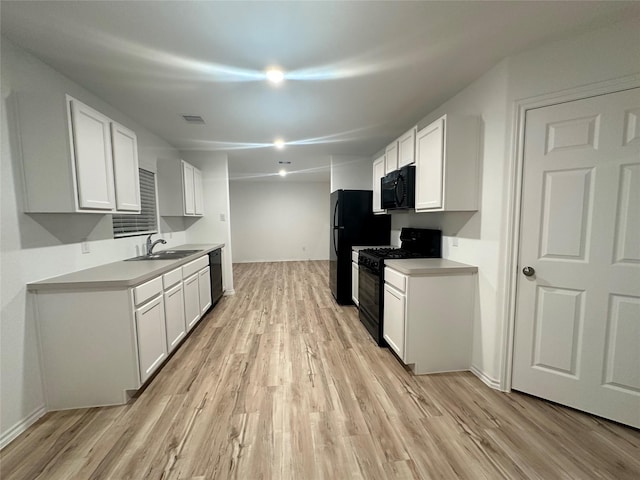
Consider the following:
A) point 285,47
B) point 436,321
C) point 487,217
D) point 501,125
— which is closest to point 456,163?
point 501,125

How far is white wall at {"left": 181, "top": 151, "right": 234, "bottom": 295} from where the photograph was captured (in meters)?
4.43

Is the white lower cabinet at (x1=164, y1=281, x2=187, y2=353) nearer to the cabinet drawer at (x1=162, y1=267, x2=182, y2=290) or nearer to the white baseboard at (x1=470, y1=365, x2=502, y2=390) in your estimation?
the cabinet drawer at (x1=162, y1=267, x2=182, y2=290)

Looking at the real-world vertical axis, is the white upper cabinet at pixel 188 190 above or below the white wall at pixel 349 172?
below

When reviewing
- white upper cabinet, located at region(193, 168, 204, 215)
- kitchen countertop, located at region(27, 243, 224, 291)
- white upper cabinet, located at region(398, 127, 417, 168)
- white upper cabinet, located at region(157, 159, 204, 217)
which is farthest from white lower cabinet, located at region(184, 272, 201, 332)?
white upper cabinet, located at region(398, 127, 417, 168)

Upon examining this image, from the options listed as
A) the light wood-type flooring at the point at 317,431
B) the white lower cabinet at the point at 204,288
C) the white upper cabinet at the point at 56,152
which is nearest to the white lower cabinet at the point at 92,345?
the light wood-type flooring at the point at 317,431

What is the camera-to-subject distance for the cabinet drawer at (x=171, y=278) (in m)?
2.42

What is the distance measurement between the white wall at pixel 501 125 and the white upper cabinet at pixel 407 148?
435 mm

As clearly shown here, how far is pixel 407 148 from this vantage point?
9.21 feet

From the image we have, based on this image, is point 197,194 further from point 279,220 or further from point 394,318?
point 279,220

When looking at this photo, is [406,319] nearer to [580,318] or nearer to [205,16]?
[580,318]

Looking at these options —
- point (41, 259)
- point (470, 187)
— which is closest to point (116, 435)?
point (41, 259)

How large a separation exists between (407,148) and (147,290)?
2794mm

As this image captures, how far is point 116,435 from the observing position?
5.46 feet

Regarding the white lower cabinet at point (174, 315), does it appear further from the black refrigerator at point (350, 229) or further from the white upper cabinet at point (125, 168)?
the black refrigerator at point (350, 229)
